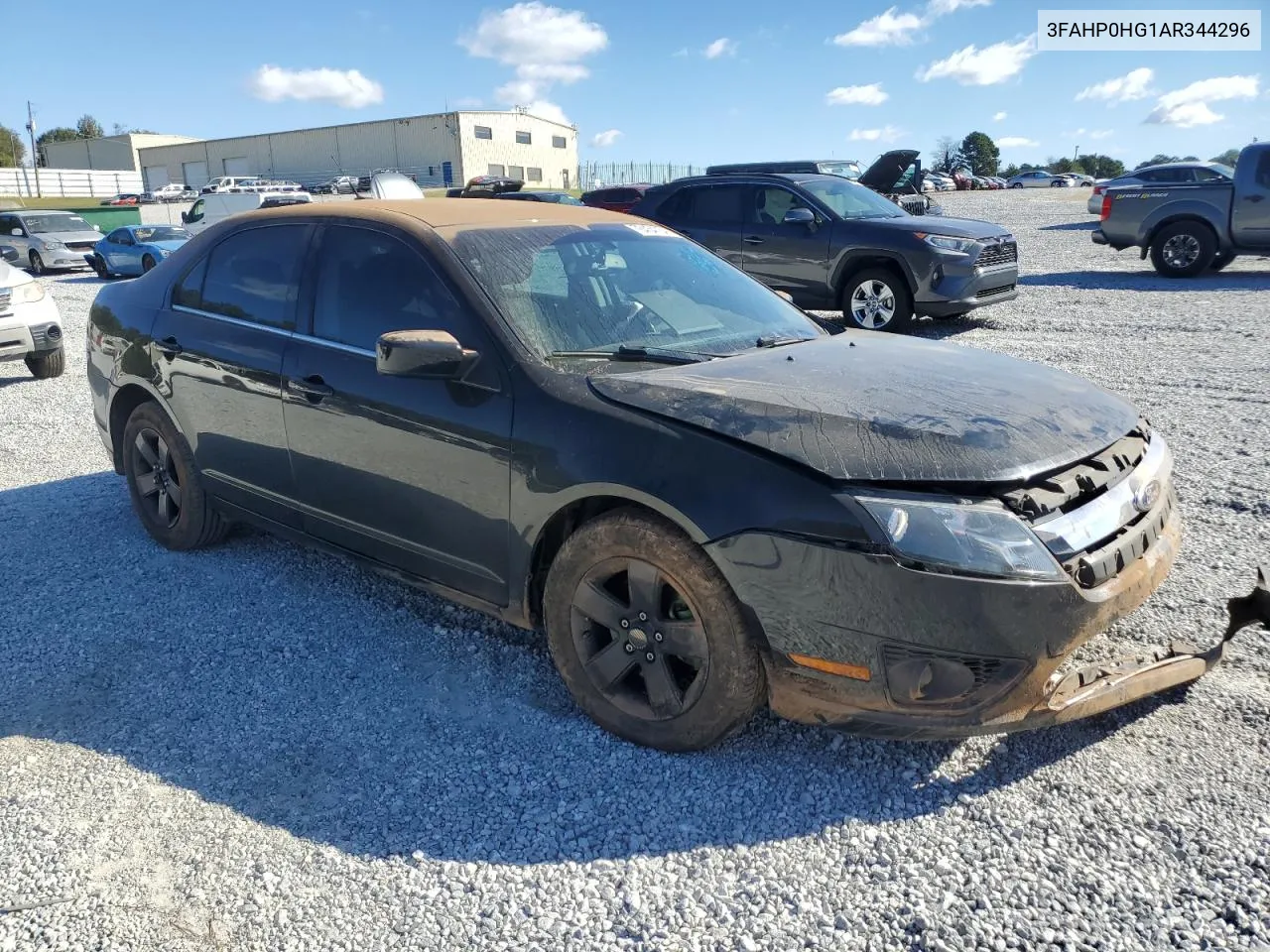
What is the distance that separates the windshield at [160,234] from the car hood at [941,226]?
55.1 feet

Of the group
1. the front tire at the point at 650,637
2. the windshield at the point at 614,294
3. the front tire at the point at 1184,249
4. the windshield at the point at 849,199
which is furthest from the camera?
the front tire at the point at 1184,249

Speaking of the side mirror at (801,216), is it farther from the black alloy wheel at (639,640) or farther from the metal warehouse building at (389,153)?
the metal warehouse building at (389,153)

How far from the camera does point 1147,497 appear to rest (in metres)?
2.83

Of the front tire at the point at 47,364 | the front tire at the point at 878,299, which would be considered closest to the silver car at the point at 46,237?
the front tire at the point at 47,364

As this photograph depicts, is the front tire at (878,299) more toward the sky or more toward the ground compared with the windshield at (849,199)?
more toward the ground

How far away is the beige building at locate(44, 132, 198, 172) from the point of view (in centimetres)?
9425

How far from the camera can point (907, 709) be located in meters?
2.48

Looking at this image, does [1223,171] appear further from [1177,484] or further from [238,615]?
[238,615]

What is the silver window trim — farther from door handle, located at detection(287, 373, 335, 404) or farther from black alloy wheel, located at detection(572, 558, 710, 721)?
door handle, located at detection(287, 373, 335, 404)

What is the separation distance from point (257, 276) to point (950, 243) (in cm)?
782

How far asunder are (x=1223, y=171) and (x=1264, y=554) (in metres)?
22.5

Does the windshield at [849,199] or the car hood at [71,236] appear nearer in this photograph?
the windshield at [849,199]

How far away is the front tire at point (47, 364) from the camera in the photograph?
930cm

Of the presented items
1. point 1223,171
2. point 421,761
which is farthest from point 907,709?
point 1223,171
